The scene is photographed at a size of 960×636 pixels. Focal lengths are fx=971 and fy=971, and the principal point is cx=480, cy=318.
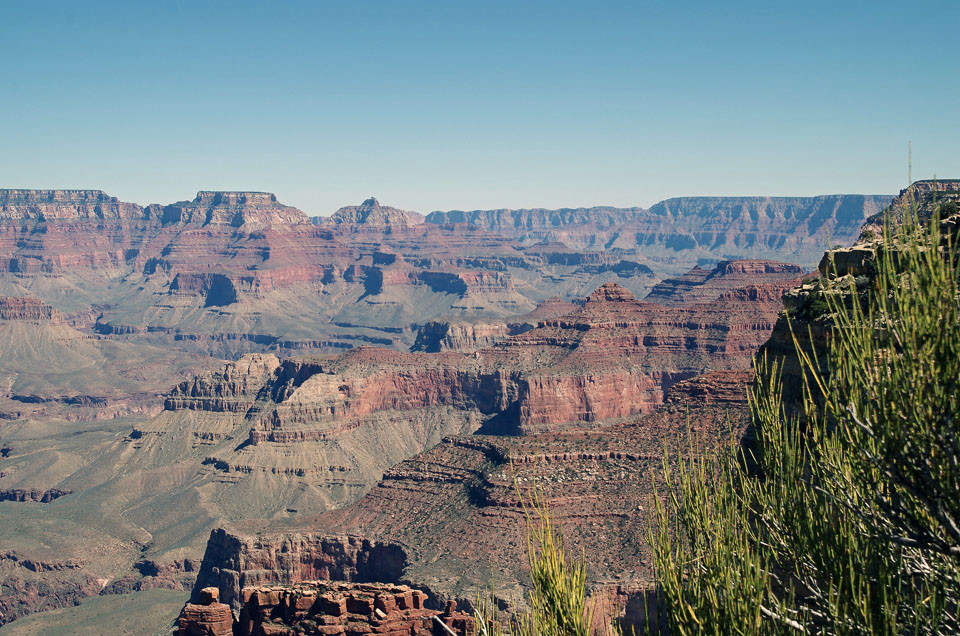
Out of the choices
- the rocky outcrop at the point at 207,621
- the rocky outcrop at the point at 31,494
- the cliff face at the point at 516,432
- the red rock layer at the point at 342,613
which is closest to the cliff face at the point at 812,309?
the cliff face at the point at 516,432

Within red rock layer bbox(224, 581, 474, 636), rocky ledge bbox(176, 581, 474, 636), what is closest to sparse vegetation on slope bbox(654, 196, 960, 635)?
red rock layer bbox(224, 581, 474, 636)

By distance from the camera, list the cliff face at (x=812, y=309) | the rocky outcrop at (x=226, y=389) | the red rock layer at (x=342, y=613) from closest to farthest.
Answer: the cliff face at (x=812, y=309) < the red rock layer at (x=342, y=613) < the rocky outcrop at (x=226, y=389)

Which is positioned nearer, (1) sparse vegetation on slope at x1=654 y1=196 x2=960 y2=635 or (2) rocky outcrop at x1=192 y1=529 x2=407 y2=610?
(1) sparse vegetation on slope at x1=654 y1=196 x2=960 y2=635

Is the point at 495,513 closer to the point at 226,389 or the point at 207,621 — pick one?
the point at 207,621

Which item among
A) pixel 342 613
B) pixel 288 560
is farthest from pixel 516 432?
pixel 342 613

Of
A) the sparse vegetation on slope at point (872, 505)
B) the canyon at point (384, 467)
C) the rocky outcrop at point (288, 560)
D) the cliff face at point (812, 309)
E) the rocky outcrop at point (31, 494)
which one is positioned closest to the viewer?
the sparse vegetation on slope at point (872, 505)

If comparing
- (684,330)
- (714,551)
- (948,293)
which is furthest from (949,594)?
(684,330)

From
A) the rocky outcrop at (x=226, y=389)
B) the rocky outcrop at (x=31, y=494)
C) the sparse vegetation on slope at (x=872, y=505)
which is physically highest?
the sparse vegetation on slope at (x=872, y=505)

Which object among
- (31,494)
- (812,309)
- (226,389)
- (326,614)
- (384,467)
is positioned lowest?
(31,494)

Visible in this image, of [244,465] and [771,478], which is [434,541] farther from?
[244,465]

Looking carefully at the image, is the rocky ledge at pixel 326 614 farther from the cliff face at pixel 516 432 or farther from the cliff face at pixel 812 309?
the cliff face at pixel 812 309

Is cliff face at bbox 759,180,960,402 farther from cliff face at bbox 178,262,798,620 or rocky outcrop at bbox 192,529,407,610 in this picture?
rocky outcrop at bbox 192,529,407,610

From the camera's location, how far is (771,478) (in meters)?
19.0

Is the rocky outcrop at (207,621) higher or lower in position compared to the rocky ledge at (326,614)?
lower
